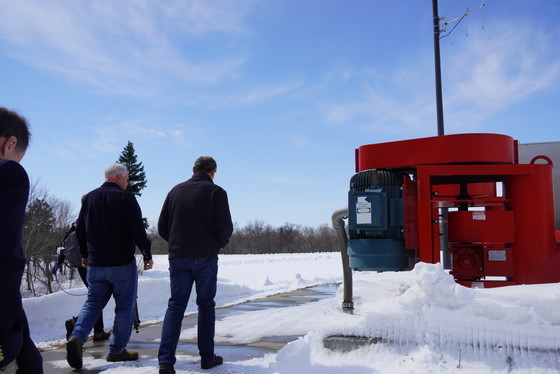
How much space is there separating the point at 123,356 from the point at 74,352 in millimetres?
458

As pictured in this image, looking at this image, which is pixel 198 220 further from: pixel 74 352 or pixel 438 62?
pixel 438 62

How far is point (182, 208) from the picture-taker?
4.31 metres

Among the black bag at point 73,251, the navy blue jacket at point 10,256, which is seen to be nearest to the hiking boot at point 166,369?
the black bag at point 73,251

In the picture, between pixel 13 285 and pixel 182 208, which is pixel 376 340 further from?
pixel 13 285

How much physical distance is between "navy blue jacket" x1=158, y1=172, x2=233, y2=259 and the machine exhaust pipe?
1252 millimetres

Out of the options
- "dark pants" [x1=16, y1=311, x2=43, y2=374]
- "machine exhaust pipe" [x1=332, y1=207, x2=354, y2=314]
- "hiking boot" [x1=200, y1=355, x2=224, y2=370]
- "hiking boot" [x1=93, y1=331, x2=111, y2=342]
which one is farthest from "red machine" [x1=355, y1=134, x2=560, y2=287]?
"dark pants" [x1=16, y1=311, x2=43, y2=374]

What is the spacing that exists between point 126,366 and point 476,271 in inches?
135

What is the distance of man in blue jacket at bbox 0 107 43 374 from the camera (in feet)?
5.19

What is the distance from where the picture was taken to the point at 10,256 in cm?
160

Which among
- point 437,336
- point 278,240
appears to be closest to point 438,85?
point 437,336

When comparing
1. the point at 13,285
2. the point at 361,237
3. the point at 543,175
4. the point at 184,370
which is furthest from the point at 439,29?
the point at 13,285

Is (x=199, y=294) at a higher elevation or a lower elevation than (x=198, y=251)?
lower

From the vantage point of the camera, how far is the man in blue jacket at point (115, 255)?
4.59m

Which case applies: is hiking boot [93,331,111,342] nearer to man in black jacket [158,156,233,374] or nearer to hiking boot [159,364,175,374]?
man in black jacket [158,156,233,374]
